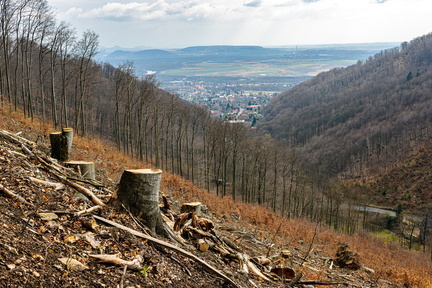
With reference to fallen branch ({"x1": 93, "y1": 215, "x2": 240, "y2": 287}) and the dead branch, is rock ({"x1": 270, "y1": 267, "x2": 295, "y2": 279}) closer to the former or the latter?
the dead branch

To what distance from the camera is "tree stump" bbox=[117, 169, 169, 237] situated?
6.21 m

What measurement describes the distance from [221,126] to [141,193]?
131 ft

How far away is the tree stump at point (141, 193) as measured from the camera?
20.4 feet

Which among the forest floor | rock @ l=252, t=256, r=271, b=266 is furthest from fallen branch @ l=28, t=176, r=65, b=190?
rock @ l=252, t=256, r=271, b=266

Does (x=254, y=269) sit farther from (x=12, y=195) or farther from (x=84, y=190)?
(x=12, y=195)

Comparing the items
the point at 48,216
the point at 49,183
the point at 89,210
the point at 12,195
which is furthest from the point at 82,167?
the point at 48,216

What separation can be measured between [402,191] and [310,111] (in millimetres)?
97053

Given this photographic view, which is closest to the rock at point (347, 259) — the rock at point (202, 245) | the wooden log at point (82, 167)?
the rock at point (202, 245)

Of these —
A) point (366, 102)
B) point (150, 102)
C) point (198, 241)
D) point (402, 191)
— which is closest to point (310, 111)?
point (366, 102)

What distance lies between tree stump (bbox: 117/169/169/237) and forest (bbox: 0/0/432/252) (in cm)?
2808

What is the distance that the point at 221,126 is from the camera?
151 ft

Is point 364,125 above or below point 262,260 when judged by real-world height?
below

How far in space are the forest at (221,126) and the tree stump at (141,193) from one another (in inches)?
1106

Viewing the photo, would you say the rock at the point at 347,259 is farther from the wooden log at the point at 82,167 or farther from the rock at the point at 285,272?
the wooden log at the point at 82,167
